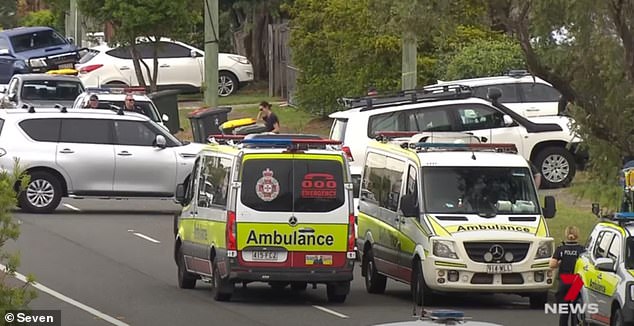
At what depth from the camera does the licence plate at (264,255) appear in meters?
18.1

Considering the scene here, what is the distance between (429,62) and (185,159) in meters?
→ 10.2

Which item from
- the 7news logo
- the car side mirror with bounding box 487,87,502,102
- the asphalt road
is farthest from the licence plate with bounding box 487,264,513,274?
the car side mirror with bounding box 487,87,502,102

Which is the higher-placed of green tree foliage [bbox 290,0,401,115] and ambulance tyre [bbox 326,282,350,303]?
green tree foliage [bbox 290,0,401,115]

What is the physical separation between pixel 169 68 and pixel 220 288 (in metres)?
31.3

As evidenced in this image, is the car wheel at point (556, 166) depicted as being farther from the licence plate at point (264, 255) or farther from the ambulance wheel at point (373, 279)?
the licence plate at point (264, 255)

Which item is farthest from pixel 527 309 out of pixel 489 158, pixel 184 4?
pixel 184 4

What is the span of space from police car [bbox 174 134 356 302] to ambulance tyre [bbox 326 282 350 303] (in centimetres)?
11

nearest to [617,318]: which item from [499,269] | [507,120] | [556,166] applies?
[499,269]

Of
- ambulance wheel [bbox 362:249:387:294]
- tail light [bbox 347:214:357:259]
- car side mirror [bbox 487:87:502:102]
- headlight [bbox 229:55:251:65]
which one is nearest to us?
tail light [bbox 347:214:357:259]

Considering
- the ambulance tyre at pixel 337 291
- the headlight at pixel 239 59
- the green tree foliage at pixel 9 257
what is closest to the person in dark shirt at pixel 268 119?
the ambulance tyre at pixel 337 291

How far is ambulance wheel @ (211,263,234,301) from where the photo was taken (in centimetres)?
1852

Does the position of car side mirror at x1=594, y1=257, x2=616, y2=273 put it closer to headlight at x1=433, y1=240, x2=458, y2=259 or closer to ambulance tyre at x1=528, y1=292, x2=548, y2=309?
headlight at x1=433, y1=240, x2=458, y2=259

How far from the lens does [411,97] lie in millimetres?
27453

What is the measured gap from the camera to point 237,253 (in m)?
18.0
